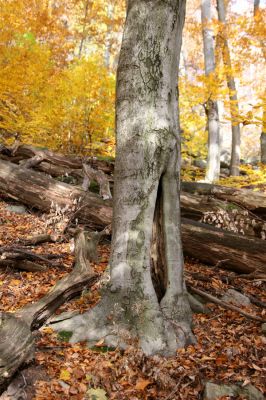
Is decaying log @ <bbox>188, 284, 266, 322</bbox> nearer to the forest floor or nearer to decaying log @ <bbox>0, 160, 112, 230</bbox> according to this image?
the forest floor

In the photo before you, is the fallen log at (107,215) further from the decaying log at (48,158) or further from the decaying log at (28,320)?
the decaying log at (28,320)

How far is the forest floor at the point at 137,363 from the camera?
8.59ft

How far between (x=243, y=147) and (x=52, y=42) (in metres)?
17.4

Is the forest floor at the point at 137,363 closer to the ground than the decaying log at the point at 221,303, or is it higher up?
closer to the ground

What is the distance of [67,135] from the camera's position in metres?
10.2

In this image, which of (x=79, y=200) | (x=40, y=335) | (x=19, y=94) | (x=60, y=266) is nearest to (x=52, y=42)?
(x=19, y=94)

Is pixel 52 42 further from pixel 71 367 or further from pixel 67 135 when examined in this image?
pixel 71 367

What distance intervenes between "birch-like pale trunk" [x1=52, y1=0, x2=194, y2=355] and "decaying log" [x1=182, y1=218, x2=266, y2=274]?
2.02 meters

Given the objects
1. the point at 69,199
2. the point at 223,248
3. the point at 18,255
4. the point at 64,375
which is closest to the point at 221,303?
the point at 223,248

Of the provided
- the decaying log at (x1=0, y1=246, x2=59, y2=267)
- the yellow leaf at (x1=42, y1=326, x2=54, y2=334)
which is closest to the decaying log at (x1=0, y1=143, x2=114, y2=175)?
the decaying log at (x1=0, y1=246, x2=59, y2=267)

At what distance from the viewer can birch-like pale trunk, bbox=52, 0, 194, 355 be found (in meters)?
3.16

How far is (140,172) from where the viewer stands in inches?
126

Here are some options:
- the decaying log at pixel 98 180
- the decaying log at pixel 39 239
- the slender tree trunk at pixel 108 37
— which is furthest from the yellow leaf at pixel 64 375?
the slender tree trunk at pixel 108 37

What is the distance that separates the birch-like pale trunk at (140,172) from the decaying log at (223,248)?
2.02m
